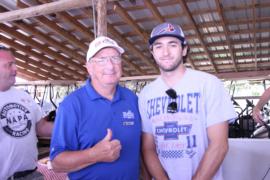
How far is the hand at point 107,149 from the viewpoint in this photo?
1.52 meters

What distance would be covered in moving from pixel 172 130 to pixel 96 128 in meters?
0.41

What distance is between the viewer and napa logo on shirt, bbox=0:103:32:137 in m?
2.14

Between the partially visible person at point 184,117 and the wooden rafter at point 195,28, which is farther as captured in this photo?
the wooden rafter at point 195,28

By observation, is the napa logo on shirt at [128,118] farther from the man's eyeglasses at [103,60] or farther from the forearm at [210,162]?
the forearm at [210,162]

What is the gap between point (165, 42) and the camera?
5.73ft

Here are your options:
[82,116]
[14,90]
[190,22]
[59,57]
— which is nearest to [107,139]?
[82,116]

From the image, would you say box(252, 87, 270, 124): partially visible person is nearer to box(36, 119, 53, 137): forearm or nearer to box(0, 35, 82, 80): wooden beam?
box(36, 119, 53, 137): forearm

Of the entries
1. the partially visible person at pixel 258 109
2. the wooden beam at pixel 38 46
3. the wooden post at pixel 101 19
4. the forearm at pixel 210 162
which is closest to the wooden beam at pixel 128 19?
the wooden post at pixel 101 19

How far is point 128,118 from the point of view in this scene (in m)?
1.75

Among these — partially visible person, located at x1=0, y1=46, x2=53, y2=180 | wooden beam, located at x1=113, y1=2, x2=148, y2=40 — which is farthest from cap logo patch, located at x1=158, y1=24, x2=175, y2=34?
wooden beam, located at x1=113, y1=2, x2=148, y2=40

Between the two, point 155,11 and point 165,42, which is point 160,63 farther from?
point 155,11

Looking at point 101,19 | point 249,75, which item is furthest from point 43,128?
point 249,75

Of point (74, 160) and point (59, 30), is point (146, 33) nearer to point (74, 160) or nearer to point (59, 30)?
point (59, 30)

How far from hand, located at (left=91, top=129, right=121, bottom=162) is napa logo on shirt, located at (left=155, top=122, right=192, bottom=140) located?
11.7 inches
